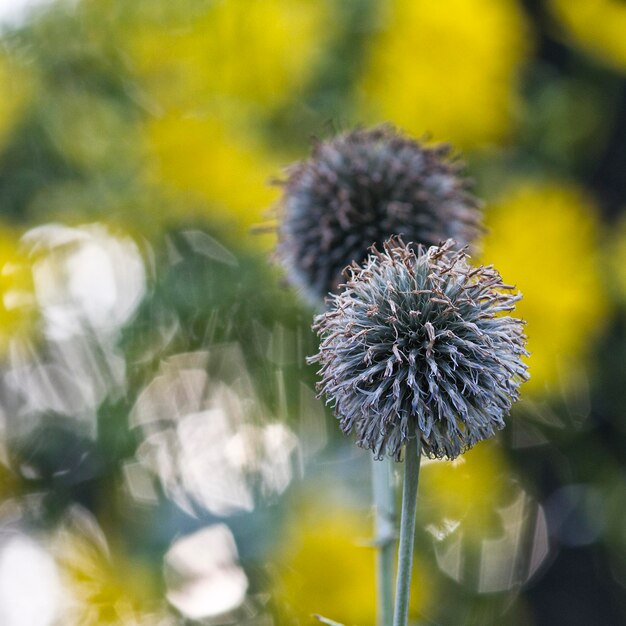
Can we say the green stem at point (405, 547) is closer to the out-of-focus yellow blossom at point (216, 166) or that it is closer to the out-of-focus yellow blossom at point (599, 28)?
the out-of-focus yellow blossom at point (216, 166)

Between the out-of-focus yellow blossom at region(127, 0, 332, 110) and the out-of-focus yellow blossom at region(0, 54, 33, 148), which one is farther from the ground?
the out-of-focus yellow blossom at region(127, 0, 332, 110)

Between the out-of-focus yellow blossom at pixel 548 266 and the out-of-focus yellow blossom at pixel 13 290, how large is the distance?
0.71 metres

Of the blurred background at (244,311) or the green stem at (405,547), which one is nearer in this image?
the green stem at (405,547)

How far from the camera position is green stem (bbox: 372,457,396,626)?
26.4 inches

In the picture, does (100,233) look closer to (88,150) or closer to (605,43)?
(88,150)

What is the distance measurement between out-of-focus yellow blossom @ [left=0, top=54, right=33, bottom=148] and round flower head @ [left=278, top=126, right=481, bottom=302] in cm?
61

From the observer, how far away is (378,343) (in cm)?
61

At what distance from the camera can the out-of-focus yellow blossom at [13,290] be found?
1.35 metres

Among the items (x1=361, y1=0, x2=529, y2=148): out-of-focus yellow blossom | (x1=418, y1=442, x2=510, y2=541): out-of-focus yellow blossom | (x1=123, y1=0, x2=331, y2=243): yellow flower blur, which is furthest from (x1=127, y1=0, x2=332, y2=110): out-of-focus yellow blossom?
(x1=418, y1=442, x2=510, y2=541): out-of-focus yellow blossom

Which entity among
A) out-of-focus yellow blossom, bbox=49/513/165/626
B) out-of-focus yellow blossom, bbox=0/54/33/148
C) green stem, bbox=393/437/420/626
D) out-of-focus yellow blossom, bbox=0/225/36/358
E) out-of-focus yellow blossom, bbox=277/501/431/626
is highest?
out-of-focus yellow blossom, bbox=0/54/33/148

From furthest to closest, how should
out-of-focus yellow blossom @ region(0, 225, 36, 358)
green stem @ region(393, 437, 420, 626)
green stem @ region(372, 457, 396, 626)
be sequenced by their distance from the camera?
out-of-focus yellow blossom @ region(0, 225, 36, 358), green stem @ region(372, 457, 396, 626), green stem @ region(393, 437, 420, 626)

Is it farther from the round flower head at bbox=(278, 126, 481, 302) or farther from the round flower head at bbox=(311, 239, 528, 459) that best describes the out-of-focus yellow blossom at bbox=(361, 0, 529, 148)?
the round flower head at bbox=(311, 239, 528, 459)

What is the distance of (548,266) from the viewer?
140cm

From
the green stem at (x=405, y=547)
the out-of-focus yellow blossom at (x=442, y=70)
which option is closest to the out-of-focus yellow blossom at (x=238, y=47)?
the out-of-focus yellow blossom at (x=442, y=70)
